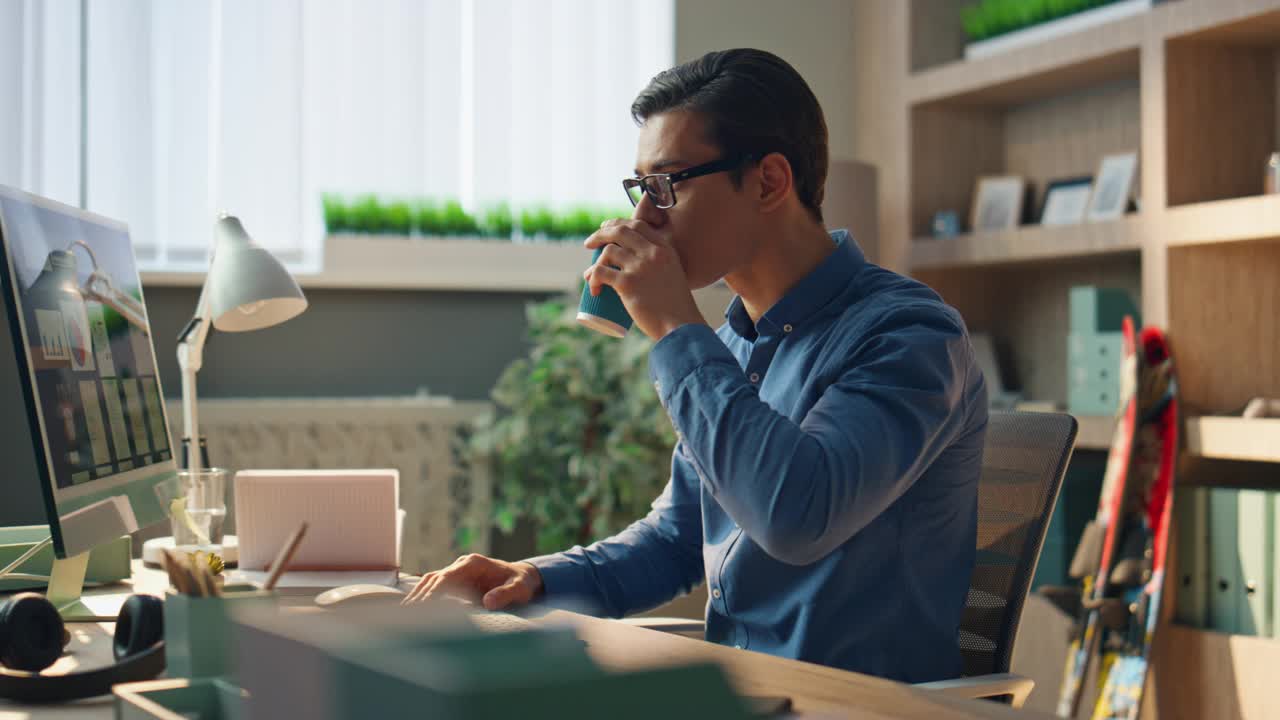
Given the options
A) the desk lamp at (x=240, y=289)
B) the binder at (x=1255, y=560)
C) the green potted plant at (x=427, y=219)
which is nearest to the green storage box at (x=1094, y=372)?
the binder at (x=1255, y=560)

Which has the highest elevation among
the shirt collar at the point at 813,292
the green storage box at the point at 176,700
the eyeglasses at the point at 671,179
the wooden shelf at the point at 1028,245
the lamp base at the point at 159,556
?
the wooden shelf at the point at 1028,245

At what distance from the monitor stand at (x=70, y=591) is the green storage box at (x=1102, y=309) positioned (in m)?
2.51

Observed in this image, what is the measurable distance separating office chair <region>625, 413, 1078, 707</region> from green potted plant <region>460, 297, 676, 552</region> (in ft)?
5.55

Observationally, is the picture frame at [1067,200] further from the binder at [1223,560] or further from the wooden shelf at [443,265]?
the wooden shelf at [443,265]

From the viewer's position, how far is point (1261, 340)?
2.89 metres

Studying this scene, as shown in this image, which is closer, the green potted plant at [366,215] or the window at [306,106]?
the window at [306,106]

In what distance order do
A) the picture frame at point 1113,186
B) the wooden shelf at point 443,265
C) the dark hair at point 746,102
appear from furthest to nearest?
the wooden shelf at point 443,265, the picture frame at point 1113,186, the dark hair at point 746,102

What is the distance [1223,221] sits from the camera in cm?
273

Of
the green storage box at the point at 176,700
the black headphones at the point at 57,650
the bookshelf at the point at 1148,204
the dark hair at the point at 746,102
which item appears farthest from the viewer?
the bookshelf at the point at 1148,204

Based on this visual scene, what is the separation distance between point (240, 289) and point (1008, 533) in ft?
3.30

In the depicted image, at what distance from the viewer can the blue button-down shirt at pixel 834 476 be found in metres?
1.15

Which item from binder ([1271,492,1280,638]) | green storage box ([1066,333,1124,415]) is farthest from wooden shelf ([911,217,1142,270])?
binder ([1271,492,1280,638])

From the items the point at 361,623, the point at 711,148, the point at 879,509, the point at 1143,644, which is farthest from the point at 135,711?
the point at 1143,644

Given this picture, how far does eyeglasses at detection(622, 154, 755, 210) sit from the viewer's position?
136 centimetres
